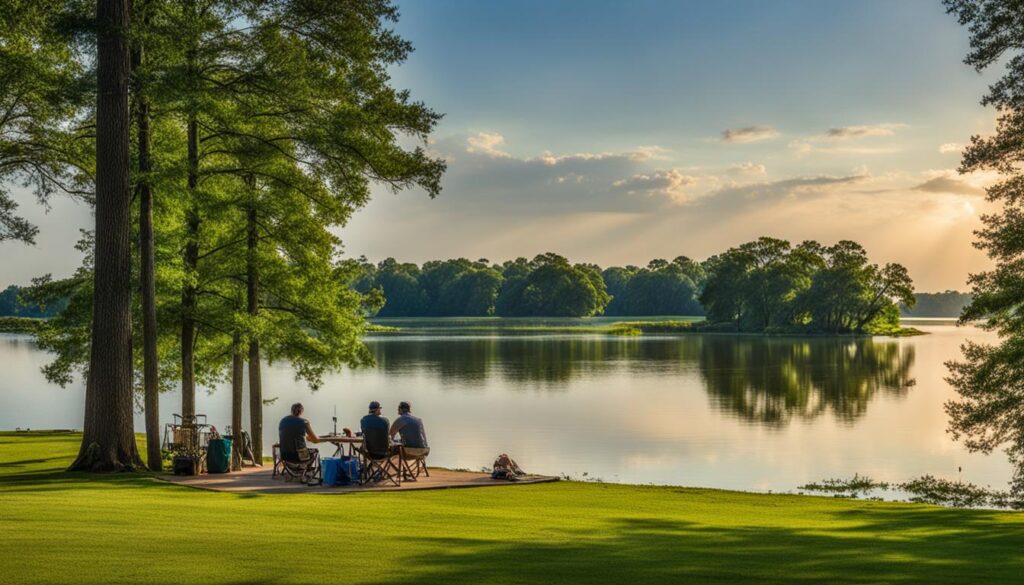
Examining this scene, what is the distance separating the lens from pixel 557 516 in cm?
1265

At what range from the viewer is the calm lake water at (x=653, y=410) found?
26172 mm

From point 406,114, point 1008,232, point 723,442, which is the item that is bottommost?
point 723,442

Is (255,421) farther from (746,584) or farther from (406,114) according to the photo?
(746,584)

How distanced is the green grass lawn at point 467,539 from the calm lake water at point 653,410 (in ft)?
31.0

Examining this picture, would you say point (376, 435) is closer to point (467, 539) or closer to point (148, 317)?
point (148, 317)

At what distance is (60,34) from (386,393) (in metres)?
29.6

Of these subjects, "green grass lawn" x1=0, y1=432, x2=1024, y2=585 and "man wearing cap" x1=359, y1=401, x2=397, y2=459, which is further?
"man wearing cap" x1=359, y1=401, x2=397, y2=459

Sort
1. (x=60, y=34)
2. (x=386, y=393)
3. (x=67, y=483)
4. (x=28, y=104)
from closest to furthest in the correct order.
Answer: (x=67, y=483) < (x=60, y=34) < (x=28, y=104) < (x=386, y=393)

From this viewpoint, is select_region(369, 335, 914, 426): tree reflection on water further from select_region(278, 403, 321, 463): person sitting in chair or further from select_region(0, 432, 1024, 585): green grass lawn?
select_region(278, 403, 321, 463): person sitting in chair

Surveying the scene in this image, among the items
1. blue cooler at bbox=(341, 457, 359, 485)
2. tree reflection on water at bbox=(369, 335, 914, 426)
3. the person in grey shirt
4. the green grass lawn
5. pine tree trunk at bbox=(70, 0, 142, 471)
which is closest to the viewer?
the green grass lawn

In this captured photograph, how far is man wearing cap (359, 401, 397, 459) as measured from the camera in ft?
52.2

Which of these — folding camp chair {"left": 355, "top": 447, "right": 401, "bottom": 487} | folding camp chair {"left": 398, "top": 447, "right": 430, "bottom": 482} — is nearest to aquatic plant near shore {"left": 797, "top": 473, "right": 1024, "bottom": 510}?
folding camp chair {"left": 398, "top": 447, "right": 430, "bottom": 482}

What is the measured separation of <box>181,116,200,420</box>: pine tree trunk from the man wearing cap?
234 inches

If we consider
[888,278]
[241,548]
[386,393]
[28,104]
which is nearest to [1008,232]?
[241,548]
